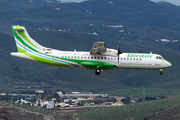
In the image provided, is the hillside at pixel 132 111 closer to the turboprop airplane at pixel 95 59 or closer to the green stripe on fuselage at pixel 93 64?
the turboprop airplane at pixel 95 59

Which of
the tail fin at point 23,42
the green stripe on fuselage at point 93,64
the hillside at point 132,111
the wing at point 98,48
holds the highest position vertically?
the tail fin at point 23,42

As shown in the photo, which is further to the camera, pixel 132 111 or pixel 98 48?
pixel 132 111

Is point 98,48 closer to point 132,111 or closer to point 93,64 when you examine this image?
point 93,64

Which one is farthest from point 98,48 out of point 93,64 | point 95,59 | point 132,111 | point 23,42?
point 132,111

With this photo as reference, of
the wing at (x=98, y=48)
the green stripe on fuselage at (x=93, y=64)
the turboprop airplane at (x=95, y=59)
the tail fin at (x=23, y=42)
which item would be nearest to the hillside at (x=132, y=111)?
the turboprop airplane at (x=95, y=59)

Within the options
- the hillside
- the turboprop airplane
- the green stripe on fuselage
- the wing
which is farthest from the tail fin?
the hillside

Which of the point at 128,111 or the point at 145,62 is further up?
the point at 145,62

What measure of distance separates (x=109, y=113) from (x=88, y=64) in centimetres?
9090

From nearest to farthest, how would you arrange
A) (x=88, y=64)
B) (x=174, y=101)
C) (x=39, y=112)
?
(x=88, y=64) < (x=39, y=112) < (x=174, y=101)

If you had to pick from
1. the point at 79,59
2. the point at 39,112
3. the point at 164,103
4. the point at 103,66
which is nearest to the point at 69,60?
the point at 79,59

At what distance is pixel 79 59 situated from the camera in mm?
83062

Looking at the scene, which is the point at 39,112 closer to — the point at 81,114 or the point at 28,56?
the point at 81,114

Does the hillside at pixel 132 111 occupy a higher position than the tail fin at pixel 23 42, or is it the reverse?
the tail fin at pixel 23 42

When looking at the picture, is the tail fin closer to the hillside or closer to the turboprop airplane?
the turboprop airplane
